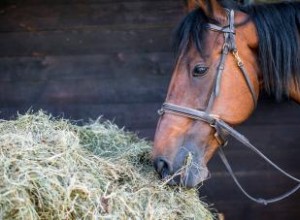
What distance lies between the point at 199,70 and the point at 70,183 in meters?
0.70

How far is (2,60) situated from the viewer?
9.94ft

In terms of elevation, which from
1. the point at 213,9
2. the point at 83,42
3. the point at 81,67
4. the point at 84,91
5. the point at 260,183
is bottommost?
the point at 260,183

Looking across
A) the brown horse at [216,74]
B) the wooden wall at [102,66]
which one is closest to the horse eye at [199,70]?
the brown horse at [216,74]

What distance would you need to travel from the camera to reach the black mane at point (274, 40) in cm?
211

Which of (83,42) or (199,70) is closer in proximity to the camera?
(199,70)

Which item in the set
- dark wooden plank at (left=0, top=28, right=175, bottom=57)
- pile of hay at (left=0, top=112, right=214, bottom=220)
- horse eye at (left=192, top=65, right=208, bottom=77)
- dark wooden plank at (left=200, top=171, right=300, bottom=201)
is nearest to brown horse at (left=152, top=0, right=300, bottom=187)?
horse eye at (left=192, top=65, right=208, bottom=77)

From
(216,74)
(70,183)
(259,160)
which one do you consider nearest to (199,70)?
(216,74)

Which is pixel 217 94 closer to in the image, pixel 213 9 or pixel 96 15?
pixel 213 9

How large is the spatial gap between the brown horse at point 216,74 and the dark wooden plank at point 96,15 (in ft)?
2.76

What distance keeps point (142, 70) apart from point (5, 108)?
2.55 ft

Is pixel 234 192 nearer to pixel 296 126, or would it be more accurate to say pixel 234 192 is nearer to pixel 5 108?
pixel 296 126

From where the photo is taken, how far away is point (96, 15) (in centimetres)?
300

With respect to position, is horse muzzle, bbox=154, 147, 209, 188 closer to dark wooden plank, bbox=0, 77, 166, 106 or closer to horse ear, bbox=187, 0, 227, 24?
horse ear, bbox=187, 0, 227, 24

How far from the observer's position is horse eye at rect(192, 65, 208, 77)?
2090 mm
